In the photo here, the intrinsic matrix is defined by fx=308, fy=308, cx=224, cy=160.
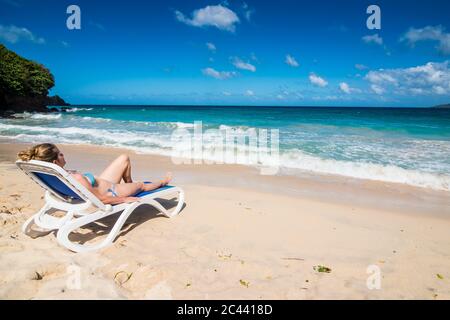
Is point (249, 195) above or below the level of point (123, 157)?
below

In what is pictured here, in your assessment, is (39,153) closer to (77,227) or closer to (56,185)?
(56,185)

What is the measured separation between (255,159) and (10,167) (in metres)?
6.68

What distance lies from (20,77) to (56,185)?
134 feet

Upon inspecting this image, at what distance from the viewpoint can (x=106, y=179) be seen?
4.34 meters

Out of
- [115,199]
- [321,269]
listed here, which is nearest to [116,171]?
[115,199]

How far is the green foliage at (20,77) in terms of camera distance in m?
34.9

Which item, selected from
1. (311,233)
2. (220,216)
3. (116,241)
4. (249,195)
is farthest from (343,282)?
(249,195)

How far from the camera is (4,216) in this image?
4.27 meters

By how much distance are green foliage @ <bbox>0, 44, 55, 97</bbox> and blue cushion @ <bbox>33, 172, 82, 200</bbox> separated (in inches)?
1536

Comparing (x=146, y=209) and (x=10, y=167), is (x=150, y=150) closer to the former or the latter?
(x=10, y=167)

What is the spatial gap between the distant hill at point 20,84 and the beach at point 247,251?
119ft

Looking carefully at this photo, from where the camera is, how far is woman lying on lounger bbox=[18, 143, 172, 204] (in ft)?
11.5

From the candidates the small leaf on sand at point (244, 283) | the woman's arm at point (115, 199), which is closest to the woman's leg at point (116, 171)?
the woman's arm at point (115, 199)

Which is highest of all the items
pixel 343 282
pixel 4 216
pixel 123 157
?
pixel 123 157
